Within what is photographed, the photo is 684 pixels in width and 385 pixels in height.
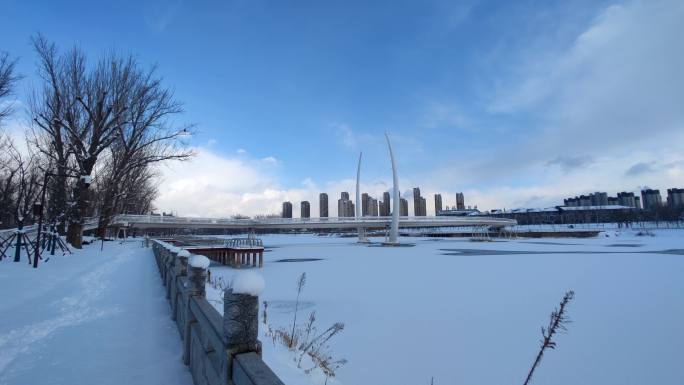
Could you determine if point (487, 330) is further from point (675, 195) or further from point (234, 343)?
point (675, 195)

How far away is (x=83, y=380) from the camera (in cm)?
426

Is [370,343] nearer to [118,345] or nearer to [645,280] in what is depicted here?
[118,345]

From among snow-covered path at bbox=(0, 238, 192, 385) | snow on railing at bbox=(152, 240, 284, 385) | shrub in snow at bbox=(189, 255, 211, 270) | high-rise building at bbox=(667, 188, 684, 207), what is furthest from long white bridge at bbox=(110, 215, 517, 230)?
high-rise building at bbox=(667, 188, 684, 207)

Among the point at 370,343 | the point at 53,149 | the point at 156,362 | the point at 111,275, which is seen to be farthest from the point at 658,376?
the point at 53,149

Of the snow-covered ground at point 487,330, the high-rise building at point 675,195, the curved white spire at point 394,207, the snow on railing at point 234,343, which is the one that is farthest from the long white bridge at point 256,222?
the high-rise building at point 675,195

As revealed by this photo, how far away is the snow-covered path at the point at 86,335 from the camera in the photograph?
4438 mm

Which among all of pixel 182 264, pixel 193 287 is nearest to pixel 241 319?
pixel 193 287

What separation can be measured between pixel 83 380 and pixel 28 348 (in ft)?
5.88

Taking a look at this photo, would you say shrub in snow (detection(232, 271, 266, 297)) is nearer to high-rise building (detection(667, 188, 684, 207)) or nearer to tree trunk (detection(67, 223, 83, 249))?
tree trunk (detection(67, 223, 83, 249))

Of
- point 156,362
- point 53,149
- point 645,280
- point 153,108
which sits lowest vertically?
point 645,280

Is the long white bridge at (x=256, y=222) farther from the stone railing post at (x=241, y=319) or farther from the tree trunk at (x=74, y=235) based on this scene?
the stone railing post at (x=241, y=319)

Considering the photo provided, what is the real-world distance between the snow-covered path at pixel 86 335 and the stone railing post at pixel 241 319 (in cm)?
226

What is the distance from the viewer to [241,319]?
2.60m

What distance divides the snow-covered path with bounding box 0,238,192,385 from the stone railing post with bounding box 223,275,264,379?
2262 millimetres
